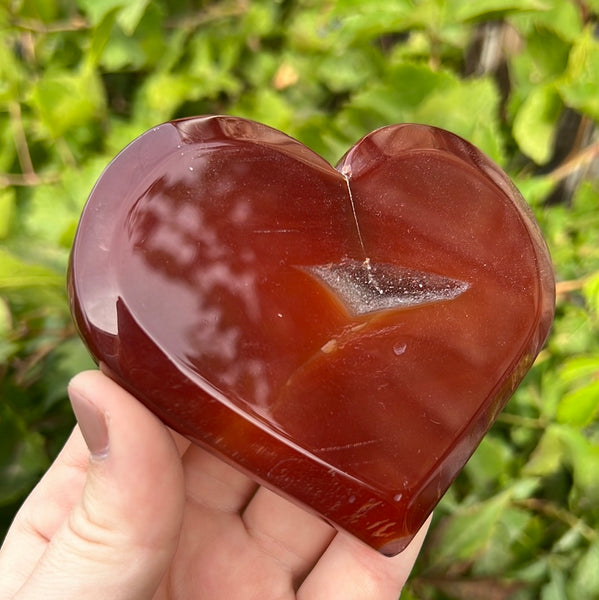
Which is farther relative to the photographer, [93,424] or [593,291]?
[593,291]

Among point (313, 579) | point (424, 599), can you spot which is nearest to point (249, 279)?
point (313, 579)

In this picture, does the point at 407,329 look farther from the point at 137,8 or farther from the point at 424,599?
the point at 137,8

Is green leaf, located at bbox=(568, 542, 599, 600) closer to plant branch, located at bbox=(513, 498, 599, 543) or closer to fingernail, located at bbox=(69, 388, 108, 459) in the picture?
plant branch, located at bbox=(513, 498, 599, 543)

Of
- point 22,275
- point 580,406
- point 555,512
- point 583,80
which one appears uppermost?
point 583,80

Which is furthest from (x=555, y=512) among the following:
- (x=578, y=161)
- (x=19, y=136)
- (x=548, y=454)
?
(x=19, y=136)

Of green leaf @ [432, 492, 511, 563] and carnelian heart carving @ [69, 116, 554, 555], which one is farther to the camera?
green leaf @ [432, 492, 511, 563]

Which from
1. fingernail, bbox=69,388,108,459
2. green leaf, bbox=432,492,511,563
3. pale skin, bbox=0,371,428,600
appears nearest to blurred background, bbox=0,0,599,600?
green leaf, bbox=432,492,511,563

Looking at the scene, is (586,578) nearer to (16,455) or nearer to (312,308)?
(312,308)
